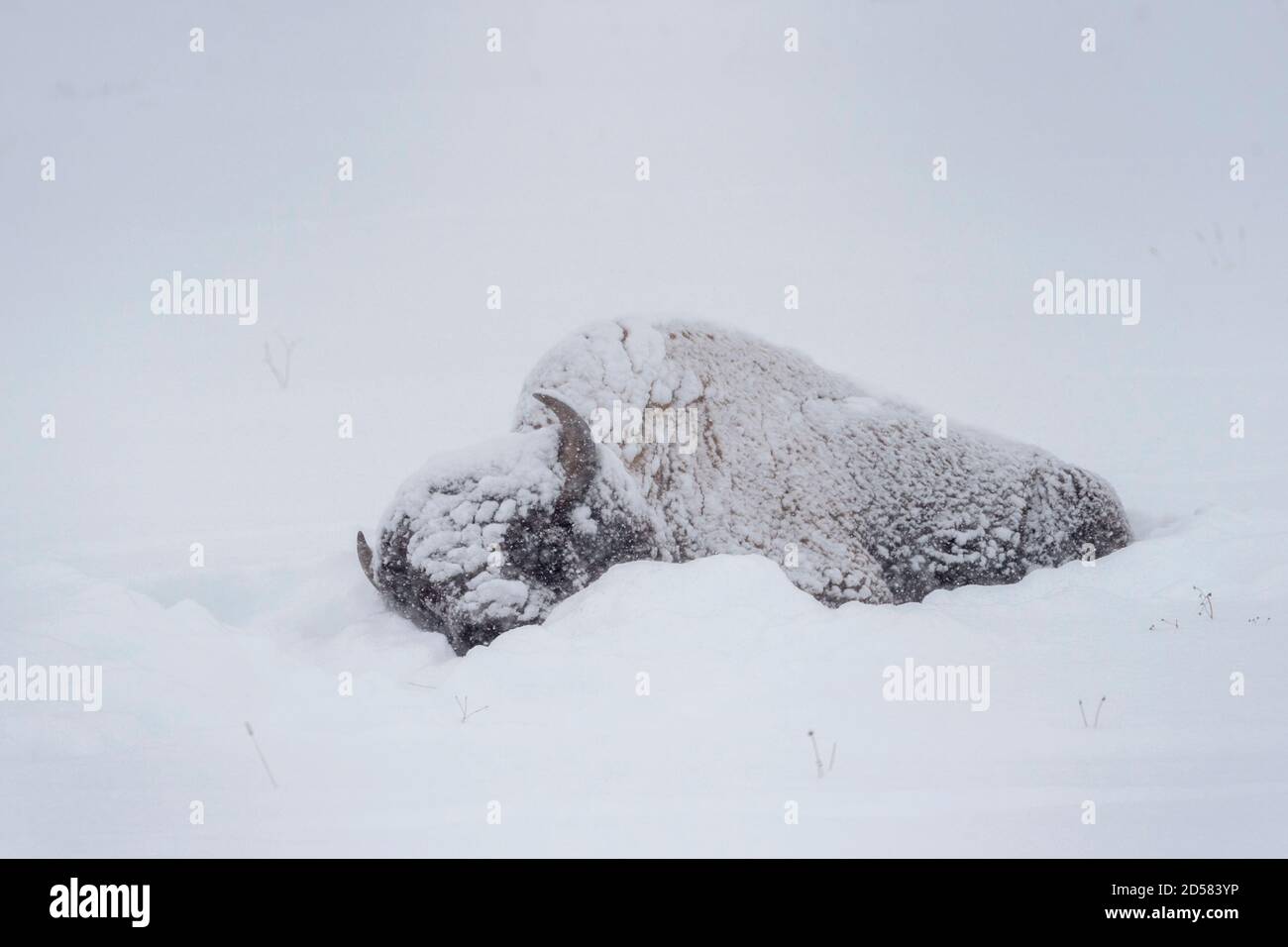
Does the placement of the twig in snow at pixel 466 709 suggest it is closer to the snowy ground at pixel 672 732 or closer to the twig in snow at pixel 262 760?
the snowy ground at pixel 672 732

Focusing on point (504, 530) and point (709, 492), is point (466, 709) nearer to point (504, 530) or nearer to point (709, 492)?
point (504, 530)

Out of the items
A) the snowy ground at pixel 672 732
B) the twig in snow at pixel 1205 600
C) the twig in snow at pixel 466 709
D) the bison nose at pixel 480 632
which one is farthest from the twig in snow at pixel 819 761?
the twig in snow at pixel 1205 600

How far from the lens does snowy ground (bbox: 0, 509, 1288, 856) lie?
3.01 meters

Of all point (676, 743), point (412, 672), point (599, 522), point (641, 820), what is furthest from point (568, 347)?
point (641, 820)

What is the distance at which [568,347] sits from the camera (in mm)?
5738

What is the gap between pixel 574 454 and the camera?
496cm

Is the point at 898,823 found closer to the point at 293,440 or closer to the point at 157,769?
the point at 157,769

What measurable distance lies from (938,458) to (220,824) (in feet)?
13.7

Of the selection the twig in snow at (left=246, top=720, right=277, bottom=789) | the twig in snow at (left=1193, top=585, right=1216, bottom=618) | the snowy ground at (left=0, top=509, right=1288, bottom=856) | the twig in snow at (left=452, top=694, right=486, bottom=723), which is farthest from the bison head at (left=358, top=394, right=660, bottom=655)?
the twig in snow at (left=1193, top=585, right=1216, bottom=618)

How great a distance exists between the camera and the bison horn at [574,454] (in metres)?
4.93

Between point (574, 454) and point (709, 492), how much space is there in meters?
0.93

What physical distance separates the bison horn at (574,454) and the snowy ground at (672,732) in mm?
448

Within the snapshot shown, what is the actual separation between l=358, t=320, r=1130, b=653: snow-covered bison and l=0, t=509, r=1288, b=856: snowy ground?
30 cm

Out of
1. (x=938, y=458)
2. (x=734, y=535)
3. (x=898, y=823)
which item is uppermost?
(x=938, y=458)
